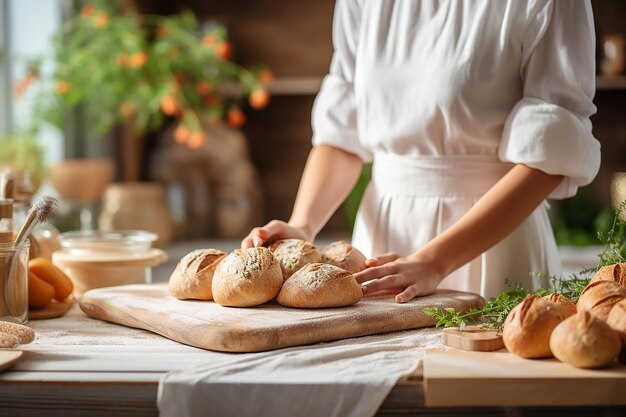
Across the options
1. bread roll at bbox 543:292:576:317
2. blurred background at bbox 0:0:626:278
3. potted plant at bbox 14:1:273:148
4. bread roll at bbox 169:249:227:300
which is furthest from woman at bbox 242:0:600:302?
potted plant at bbox 14:1:273:148

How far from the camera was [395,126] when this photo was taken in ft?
5.38

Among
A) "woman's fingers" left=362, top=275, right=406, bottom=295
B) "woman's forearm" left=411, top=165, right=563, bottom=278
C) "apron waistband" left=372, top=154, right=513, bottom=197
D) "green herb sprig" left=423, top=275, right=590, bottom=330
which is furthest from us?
"apron waistband" left=372, top=154, right=513, bottom=197

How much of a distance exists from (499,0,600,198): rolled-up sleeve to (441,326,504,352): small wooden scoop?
45cm

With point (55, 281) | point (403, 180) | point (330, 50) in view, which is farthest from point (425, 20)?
point (330, 50)

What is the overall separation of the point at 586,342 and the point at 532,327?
0.24ft

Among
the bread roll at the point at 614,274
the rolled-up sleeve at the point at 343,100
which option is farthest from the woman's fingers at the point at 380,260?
the rolled-up sleeve at the point at 343,100

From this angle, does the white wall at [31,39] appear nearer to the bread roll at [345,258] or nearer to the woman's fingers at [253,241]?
the woman's fingers at [253,241]

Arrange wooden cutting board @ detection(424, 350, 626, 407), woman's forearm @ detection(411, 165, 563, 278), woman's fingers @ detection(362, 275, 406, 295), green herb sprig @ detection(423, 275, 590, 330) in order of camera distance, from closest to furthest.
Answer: wooden cutting board @ detection(424, 350, 626, 407)
green herb sprig @ detection(423, 275, 590, 330)
woman's fingers @ detection(362, 275, 406, 295)
woman's forearm @ detection(411, 165, 563, 278)

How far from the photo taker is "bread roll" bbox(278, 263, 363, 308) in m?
1.22

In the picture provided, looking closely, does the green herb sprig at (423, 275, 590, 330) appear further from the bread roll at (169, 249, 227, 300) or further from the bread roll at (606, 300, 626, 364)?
the bread roll at (169, 249, 227, 300)

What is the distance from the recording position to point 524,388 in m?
0.94

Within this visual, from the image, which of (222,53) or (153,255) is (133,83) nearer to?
(222,53)

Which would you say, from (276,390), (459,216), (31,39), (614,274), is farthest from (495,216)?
(31,39)

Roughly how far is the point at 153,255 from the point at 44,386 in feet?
2.01
